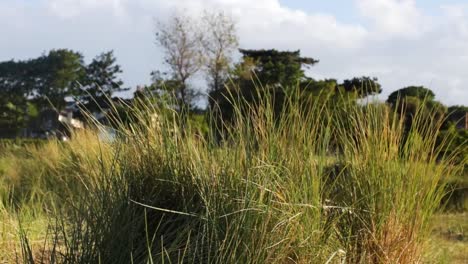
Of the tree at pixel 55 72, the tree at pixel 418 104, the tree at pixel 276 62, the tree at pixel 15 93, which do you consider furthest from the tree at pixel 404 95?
the tree at pixel 55 72

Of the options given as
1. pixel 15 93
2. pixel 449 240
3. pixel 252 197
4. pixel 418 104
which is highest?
pixel 15 93

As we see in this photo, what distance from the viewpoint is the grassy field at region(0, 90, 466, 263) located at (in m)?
2.88

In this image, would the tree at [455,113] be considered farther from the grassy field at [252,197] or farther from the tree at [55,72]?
the tree at [55,72]

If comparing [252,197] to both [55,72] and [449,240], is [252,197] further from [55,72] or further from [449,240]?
[55,72]

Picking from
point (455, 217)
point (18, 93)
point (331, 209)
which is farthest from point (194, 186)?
point (18, 93)

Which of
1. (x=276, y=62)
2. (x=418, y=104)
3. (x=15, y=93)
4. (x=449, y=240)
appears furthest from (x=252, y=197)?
(x=15, y=93)

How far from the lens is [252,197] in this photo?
2.88 meters

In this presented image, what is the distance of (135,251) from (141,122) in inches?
35.3

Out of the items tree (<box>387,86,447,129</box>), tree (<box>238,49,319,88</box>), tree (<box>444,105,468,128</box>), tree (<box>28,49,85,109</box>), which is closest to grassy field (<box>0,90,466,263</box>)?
tree (<box>387,86,447,129</box>)

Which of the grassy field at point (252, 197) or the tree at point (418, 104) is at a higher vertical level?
the tree at point (418, 104)

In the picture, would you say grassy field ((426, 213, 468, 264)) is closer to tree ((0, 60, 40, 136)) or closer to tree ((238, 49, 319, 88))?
tree ((238, 49, 319, 88))

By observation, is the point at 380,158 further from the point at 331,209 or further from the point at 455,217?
the point at 455,217

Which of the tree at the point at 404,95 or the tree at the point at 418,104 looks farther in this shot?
the tree at the point at 404,95

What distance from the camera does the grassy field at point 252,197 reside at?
2881 millimetres
